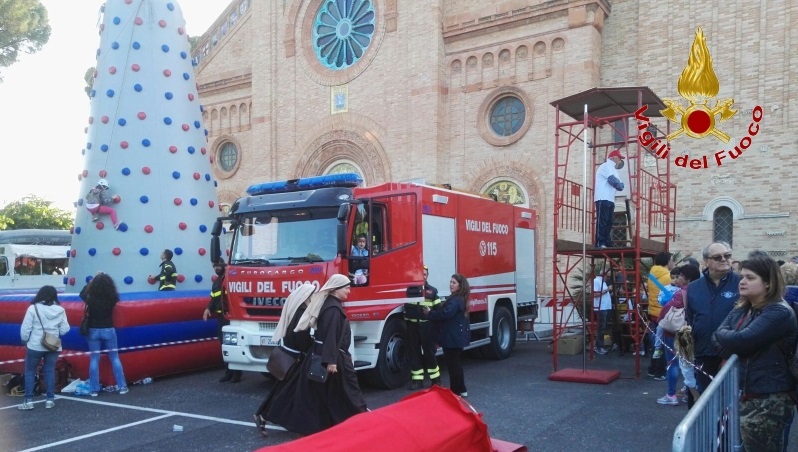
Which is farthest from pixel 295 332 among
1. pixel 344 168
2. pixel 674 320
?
pixel 344 168

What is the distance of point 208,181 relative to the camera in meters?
12.2

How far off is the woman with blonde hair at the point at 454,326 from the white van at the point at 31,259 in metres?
19.8

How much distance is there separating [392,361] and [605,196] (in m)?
4.18

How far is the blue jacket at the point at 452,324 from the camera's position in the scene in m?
8.27

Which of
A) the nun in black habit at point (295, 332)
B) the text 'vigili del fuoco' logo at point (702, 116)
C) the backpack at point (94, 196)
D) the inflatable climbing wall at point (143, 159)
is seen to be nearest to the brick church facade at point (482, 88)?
the text 'vigili del fuoco' logo at point (702, 116)

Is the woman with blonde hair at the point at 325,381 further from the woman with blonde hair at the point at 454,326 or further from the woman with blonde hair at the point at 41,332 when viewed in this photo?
the woman with blonde hair at the point at 41,332

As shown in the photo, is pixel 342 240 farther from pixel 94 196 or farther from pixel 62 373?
pixel 94 196

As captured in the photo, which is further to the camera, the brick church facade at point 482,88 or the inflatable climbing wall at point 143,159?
the brick church facade at point 482,88

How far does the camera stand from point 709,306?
5457 mm

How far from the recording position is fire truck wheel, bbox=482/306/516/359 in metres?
12.1

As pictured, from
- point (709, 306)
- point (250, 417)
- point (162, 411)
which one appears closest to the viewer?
point (709, 306)

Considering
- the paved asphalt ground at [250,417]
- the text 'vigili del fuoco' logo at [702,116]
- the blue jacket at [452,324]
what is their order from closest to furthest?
1. the paved asphalt ground at [250,417]
2. the blue jacket at [452,324]
3. the text 'vigili del fuoco' logo at [702,116]

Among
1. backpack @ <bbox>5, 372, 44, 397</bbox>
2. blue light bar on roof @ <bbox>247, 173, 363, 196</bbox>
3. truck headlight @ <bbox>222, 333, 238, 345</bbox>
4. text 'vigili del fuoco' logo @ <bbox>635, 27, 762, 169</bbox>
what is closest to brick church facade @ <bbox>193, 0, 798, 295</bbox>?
text 'vigili del fuoco' logo @ <bbox>635, 27, 762, 169</bbox>

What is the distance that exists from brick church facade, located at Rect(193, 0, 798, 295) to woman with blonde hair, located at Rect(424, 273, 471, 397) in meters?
9.06
